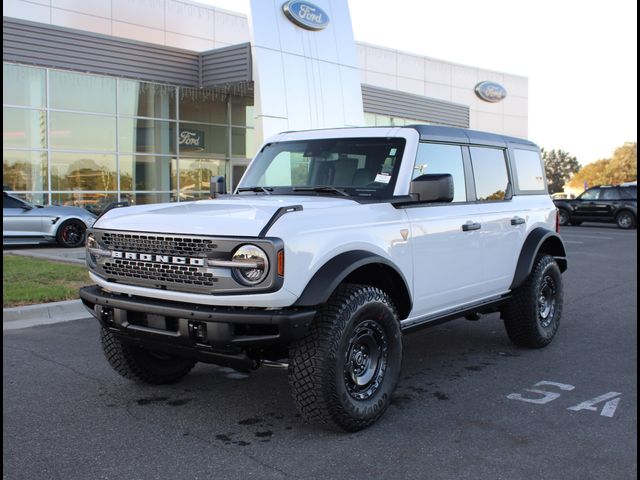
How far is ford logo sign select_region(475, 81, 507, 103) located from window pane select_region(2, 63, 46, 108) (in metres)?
26.5

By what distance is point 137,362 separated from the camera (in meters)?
4.96

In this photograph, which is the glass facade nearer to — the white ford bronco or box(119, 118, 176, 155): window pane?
box(119, 118, 176, 155): window pane

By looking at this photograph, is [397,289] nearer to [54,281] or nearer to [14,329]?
[14,329]

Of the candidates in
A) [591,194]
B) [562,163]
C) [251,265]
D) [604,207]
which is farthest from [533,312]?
[562,163]

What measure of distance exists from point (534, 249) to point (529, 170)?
101cm

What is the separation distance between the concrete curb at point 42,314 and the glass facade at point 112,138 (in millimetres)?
13044

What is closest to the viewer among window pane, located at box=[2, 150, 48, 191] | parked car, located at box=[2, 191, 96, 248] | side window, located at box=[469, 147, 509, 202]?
side window, located at box=[469, 147, 509, 202]

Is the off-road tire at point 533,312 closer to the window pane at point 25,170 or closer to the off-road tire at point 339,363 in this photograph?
the off-road tire at point 339,363

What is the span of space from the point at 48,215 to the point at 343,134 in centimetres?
1185

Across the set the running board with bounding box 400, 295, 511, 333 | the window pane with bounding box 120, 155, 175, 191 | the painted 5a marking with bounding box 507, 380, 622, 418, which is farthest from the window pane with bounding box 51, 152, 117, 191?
the painted 5a marking with bounding box 507, 380, 622, 418

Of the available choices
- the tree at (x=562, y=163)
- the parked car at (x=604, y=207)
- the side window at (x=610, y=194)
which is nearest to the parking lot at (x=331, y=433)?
the parked car at (x=604, y=207)

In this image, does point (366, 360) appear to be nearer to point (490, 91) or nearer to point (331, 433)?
point (331, 433)

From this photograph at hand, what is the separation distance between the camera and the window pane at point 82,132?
67.5 feet

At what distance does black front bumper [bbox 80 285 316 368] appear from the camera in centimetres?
379
